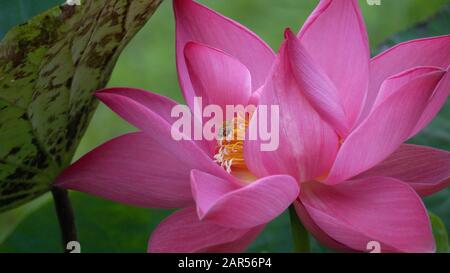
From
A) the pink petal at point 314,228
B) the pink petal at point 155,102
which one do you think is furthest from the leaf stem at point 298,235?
the pink petal at point 155,102

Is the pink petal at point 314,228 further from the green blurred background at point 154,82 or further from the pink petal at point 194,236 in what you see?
the green blurred background at point 154,82

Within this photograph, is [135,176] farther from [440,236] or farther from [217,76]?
[440,236]

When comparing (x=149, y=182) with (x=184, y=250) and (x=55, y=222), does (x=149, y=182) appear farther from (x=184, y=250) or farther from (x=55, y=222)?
(x=55, y=222)

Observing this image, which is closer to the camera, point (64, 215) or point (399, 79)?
point (399, 79)

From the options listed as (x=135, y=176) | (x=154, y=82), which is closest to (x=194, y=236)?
(x=135, y=176)

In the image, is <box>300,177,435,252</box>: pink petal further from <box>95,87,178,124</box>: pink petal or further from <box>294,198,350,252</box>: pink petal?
<box>95,87,178,124</box>: pink petal

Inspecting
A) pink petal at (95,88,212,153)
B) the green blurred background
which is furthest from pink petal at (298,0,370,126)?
the green blurred background
